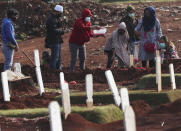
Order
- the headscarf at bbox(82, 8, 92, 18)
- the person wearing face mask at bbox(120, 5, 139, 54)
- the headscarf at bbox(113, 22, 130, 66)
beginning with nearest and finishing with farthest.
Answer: the headscarf at bbox(82, 8, 92, 18)
the headscarf at bbox(113, 22, 130, 66)
the person wearing face mask at bbox(120, 5, 139, 54)

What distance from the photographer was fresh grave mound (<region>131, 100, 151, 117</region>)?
1026 cm

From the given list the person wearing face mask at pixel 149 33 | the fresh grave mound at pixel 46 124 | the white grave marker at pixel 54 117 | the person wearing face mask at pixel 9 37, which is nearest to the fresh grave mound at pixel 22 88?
the person wearing face mask at pixel 9 37

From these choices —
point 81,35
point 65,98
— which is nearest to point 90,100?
point 65,98

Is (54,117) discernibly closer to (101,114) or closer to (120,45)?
(101,114)

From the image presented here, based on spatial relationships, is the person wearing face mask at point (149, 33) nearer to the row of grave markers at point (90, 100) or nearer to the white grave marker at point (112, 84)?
the row of grave markers at point (90, 100)

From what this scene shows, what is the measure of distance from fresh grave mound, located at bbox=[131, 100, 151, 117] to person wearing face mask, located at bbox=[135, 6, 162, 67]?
4.78 metres

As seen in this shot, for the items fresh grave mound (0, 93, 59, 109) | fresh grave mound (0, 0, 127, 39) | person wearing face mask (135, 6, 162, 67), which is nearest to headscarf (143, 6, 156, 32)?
person wearing face mask (135, 6, 162, 67)

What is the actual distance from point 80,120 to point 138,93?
8.39 feet

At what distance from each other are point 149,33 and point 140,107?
531 cm

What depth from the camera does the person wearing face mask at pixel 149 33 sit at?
15.7 meters

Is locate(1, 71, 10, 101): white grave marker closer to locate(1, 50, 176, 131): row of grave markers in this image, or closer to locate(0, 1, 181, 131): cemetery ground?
locate(1, 50, 176, 131): row of grave markers

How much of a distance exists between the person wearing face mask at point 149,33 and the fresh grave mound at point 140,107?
15.7ft

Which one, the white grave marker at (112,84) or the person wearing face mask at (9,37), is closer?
the white grave marker at (112,84)

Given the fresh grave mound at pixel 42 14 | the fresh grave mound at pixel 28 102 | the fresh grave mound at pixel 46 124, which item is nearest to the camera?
the fresh grave mound at pixel 46 124
